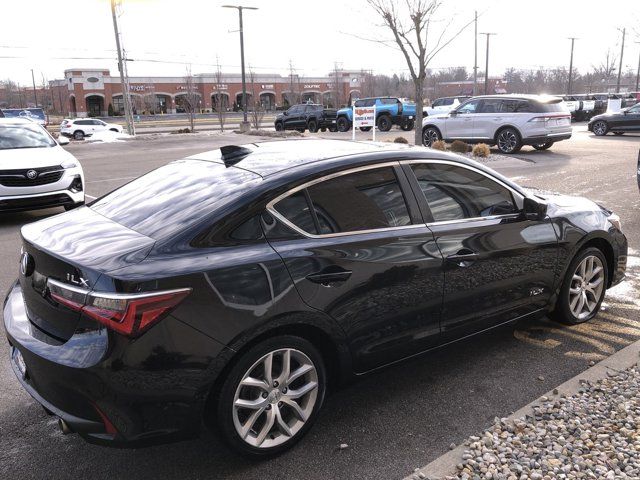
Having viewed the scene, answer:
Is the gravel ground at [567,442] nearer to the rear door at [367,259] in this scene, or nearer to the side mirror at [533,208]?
the rear door at [367,259]

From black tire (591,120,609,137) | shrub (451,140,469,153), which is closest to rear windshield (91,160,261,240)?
shrub (451,140,469,153)

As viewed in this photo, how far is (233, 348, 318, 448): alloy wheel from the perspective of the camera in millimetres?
2838

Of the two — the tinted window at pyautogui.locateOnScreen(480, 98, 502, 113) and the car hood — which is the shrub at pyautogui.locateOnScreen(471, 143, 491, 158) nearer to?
the tinted window at pyautogui.locateOnScreen(480, 98, 502, 113)

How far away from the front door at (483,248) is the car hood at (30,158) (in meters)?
7.22

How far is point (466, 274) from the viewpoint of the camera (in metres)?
3.63

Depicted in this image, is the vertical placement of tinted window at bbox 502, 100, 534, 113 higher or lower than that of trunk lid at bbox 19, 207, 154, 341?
higher

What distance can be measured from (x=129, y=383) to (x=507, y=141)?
17.4m

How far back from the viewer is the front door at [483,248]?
360cm

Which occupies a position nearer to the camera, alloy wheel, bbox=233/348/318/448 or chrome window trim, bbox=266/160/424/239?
alloy wheel, bbox=233/348/318/448

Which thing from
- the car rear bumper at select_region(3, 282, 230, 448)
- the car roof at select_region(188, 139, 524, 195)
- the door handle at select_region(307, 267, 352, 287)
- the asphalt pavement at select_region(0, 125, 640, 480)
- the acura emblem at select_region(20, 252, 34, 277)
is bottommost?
the asphalt pavement at select_region(0, 125, 640, 480)

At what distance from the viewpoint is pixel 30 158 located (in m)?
9.01

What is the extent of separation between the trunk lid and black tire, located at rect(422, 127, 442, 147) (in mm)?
17618

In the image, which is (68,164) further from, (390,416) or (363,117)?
(363,117)

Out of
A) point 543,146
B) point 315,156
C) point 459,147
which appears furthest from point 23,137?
point 543,146
